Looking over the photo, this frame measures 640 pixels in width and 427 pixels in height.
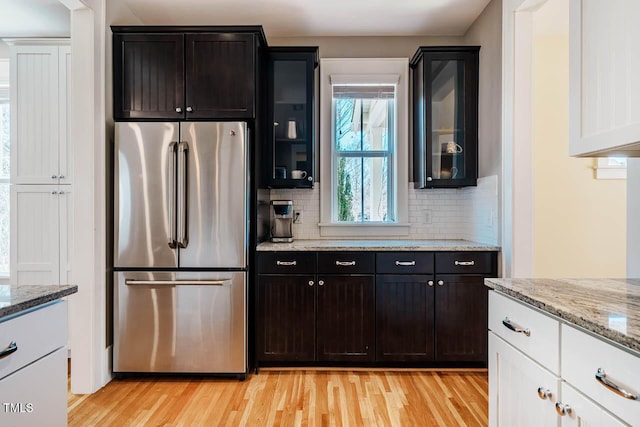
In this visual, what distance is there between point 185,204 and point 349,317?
1.38 m

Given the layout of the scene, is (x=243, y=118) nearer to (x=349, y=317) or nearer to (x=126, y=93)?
(x=126, y=93)

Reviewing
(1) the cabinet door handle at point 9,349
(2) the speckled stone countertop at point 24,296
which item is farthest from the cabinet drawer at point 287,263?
(1) the cabinet door handle at point 9,349

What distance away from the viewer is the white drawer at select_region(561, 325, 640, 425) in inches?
35.9

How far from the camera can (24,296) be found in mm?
1307

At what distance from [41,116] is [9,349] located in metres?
2.50

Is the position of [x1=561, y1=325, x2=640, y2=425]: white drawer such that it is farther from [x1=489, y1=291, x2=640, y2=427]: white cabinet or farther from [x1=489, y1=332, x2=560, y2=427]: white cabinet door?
[x1=489, y1=332, x2=560, y2=427]: white cabinet door

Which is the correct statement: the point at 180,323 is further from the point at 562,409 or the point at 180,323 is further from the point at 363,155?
the point at 562,409

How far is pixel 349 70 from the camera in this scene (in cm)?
351

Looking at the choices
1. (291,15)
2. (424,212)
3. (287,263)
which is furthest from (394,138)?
(287,263)

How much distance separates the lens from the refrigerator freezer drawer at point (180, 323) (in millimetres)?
2740

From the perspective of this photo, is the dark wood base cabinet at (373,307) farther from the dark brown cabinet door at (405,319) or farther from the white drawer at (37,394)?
the white drawer at (37,394)

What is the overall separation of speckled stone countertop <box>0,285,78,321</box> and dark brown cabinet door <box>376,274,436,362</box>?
1.98m

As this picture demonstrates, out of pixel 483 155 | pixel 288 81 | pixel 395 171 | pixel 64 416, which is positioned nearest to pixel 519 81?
pixel 483 155

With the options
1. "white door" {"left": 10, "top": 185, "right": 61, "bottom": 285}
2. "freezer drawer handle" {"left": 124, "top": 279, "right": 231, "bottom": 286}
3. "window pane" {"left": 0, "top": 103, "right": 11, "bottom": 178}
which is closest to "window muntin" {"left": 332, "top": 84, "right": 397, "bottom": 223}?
"freezer drawer handle" {"left": 124, "top": 279, "right": 231, "bottom": 286}
